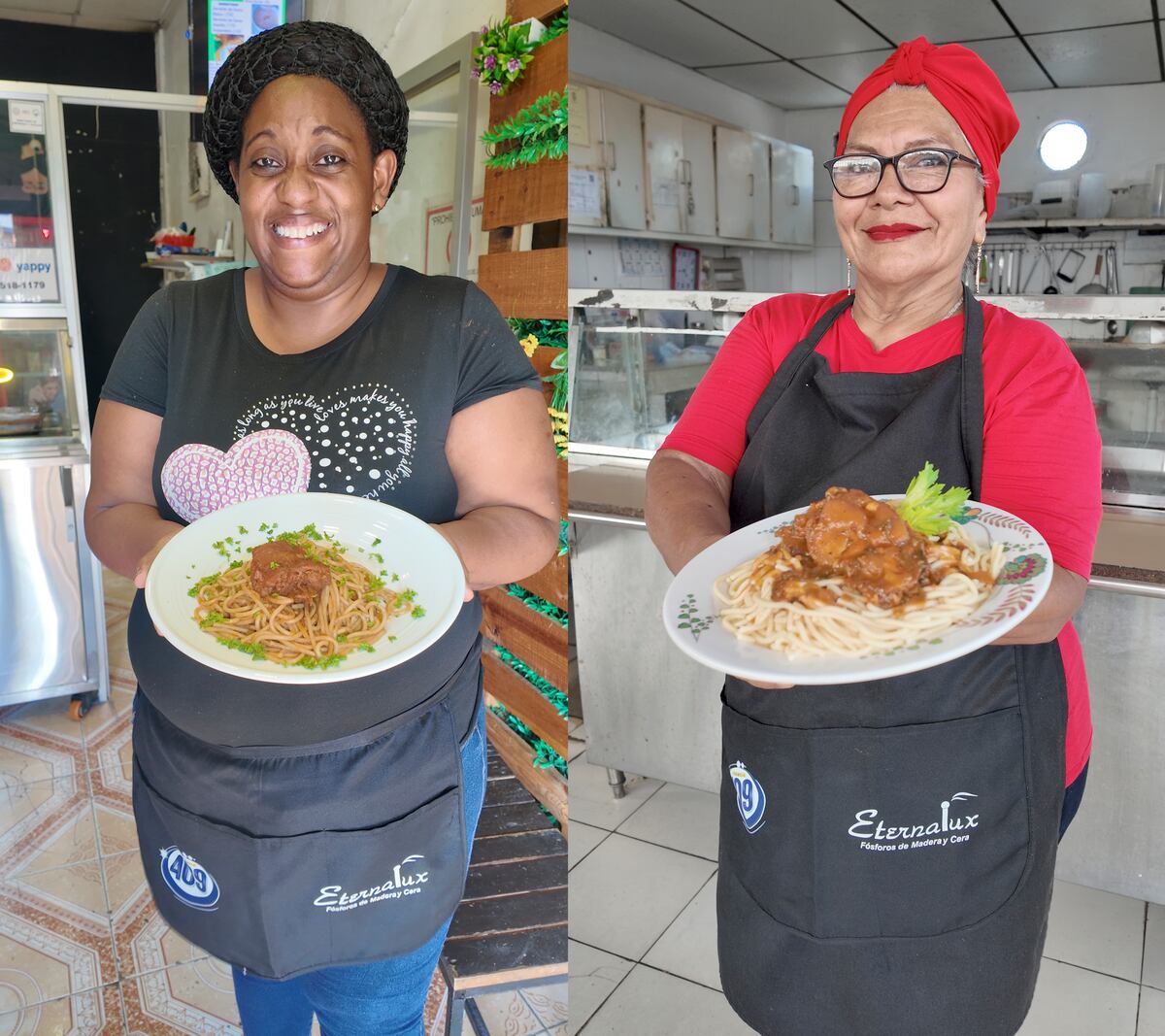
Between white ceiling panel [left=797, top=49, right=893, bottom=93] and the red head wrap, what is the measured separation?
5cm

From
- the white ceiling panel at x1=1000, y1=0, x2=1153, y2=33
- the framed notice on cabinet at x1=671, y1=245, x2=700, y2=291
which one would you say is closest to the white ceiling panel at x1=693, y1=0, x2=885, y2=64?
the white ceiling panel at x1=1000, y1=0, x2=1153, y2=33

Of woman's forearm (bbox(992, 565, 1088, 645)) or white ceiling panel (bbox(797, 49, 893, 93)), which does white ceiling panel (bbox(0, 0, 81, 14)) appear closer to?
white ceiling panel (bbox(797, 49, 893, 93))

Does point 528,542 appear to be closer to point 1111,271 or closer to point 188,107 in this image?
point 188,107

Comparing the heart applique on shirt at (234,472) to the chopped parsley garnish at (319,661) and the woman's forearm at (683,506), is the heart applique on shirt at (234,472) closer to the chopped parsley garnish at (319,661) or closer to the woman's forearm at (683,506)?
the chopped parsley garnish at (319,661)

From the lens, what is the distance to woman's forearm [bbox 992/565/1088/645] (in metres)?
0.83

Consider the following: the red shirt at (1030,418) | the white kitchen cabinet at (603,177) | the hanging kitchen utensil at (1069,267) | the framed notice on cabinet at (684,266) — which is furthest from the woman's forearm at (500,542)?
the framed notice on cabinet at (684,266)

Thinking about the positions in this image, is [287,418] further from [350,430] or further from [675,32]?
[675,32]

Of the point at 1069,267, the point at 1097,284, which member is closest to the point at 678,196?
the point at 1069,267

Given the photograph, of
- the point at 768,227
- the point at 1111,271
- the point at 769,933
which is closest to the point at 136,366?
the point at 769,933

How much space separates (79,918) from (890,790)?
38.0 inches

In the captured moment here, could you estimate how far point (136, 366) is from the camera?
3.22 ft

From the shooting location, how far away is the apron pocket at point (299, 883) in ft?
3.28

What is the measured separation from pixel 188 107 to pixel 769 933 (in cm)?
108

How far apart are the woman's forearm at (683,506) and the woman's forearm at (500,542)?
0.12 m
